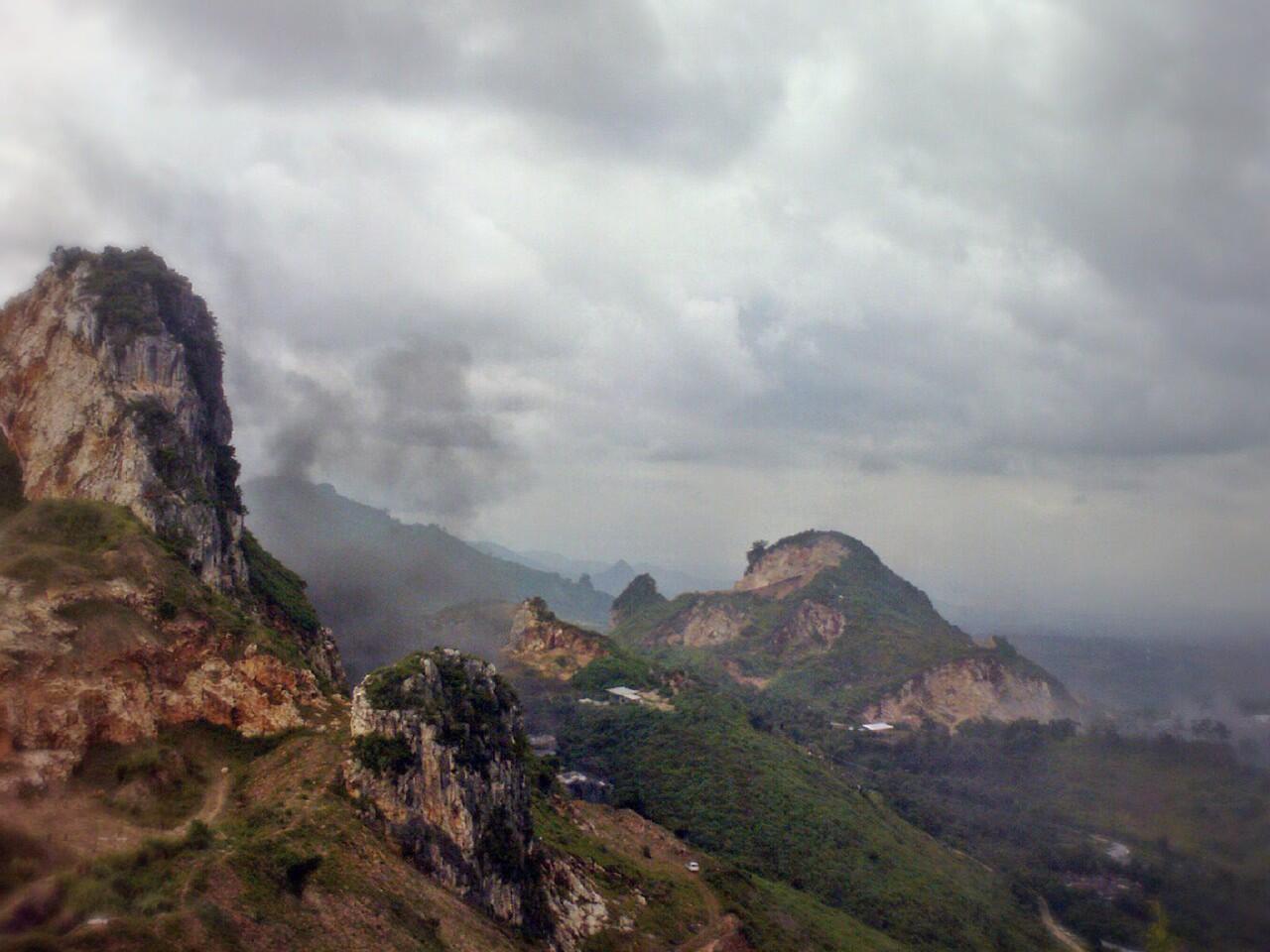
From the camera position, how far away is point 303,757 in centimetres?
4891

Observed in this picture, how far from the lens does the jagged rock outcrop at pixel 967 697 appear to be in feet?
588

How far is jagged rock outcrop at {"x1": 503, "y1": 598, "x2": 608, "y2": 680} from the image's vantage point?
152m

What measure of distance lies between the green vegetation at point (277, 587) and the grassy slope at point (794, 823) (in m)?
40.7

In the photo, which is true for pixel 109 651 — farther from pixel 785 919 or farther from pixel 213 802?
pixel 785 919

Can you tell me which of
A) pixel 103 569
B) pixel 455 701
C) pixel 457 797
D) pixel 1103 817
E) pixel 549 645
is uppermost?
pixel 103 569

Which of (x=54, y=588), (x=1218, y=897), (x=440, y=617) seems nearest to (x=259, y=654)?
(x=54, y=588)

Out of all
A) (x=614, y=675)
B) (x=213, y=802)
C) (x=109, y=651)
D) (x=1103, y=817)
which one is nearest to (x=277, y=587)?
(x=109, y=651)

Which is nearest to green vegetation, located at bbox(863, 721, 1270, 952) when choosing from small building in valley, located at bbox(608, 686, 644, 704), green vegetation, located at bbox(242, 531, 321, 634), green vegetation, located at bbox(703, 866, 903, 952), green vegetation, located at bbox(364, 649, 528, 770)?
green vegetation, located at bbox(703, 866, 903, 952)

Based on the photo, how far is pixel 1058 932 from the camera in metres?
86.3

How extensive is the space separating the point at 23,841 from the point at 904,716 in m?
173

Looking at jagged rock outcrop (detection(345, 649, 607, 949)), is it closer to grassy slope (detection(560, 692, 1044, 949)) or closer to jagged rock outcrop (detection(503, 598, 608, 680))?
grassy slope (detection(560, 692, 1044, 949))

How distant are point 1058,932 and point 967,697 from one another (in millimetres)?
98828

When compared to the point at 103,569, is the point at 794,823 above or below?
below

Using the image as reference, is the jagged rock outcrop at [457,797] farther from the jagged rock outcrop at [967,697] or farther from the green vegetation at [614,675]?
the jagged rock outcrop at [967,697]
